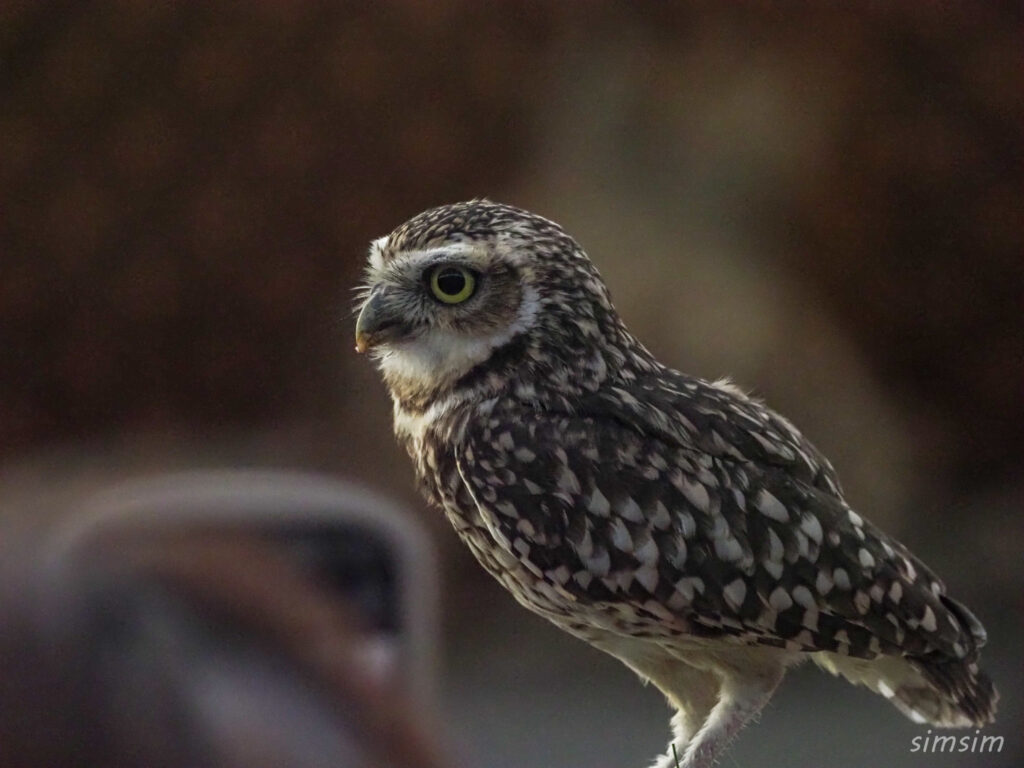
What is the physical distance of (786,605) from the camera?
1002 mm

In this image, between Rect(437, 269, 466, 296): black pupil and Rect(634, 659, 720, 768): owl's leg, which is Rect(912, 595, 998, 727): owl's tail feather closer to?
Rect(634, 659, 720, 768): owl's leg

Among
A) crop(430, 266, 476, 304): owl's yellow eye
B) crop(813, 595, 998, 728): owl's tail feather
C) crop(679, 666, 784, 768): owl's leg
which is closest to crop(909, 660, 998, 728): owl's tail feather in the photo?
crop(813, 595, 998, 728): owl's tail feather

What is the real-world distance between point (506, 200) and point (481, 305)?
0.33m

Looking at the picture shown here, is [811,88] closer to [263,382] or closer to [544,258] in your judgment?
[544,258]

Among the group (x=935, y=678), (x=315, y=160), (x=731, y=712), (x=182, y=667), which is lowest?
(x=182, y=667)

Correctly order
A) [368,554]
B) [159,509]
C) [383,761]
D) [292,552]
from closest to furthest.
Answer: [383,761] < [292,552] < [159,509] < [368,554]

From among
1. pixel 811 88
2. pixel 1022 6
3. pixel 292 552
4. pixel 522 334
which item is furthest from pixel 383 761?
pixel 1022 6

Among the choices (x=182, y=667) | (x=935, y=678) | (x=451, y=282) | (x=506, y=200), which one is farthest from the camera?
(x=506, y=200)

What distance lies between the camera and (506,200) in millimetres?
1288

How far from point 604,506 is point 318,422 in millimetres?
442

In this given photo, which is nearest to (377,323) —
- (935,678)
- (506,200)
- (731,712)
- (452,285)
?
(452,285)

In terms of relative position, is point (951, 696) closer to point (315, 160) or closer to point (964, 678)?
point (964, 678)

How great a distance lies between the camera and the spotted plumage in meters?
0.98

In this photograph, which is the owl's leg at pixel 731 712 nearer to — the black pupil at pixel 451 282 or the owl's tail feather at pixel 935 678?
the owl's tail feather at pixel 935 678
